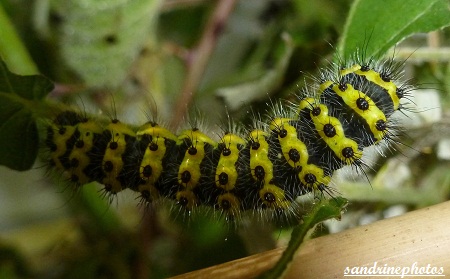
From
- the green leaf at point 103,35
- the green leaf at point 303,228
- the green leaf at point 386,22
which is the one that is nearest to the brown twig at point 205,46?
the green leaf at point 103,35

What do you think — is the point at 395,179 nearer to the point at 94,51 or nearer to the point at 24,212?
the point at 94,51

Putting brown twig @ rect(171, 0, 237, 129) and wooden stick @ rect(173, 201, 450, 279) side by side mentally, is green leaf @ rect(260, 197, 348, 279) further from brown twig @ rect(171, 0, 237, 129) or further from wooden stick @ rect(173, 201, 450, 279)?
brown twig @ rect(171, 0, 237, 129)

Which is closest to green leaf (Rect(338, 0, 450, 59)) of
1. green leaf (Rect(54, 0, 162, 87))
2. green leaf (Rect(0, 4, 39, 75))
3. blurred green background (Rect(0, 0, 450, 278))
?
blurred green background (Rect(0, 0, 450, 278))

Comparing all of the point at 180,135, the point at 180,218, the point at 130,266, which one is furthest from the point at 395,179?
the point at 130,266

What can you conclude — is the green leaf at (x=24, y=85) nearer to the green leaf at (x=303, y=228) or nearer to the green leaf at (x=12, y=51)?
the green leaf at (x=12, y=51)

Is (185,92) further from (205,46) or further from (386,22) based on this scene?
(386,22)
